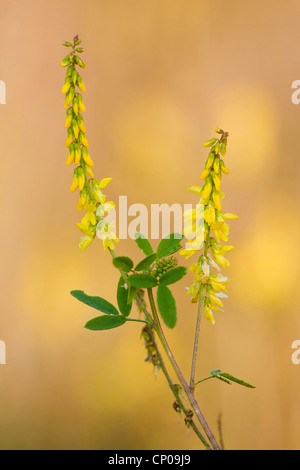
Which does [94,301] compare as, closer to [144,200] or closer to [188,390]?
[188,390]

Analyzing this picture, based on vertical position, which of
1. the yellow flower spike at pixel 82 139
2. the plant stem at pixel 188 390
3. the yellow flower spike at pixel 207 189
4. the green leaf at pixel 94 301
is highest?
the yellow flower spike at pixel 82 139

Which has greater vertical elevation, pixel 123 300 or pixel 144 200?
pixel 144 200

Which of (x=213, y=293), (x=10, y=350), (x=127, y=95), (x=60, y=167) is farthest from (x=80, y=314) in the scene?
(x=213, y=293)

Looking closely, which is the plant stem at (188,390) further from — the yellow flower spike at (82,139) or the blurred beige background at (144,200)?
the blurred beige background at (144,200)

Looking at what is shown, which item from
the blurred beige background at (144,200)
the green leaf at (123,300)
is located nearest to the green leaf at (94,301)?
the green leaf at (123,300)

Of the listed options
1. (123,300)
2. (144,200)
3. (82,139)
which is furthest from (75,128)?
(144,200)

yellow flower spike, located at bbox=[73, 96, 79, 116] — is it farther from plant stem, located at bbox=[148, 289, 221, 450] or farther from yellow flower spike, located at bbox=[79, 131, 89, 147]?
plant stem, located at bbox=[148, 289, 221, 450]

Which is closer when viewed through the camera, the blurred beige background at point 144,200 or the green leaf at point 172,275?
the green leaf at point 172,275
